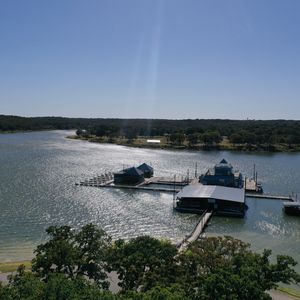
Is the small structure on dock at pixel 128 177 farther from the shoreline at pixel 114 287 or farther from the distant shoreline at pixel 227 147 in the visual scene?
the distant shoreline at pixel 227 147

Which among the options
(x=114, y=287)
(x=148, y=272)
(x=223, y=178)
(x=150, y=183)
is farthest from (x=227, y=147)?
(x=148, y=272)

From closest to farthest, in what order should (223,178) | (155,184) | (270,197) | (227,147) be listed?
(270,197)
(223,178)
(155,184)
(227,147)

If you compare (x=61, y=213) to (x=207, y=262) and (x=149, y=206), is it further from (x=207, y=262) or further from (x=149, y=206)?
(x=207, y=262)

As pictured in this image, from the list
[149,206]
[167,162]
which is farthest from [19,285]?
[167,162]

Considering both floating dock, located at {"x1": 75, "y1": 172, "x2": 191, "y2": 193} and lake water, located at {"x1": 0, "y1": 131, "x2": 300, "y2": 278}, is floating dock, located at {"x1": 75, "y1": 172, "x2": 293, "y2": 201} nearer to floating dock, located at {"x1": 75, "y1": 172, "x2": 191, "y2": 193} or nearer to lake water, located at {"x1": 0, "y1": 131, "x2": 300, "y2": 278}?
floating dock, located at {"x1": 75, "y1": 172, "x2": 191, "y2": 193}

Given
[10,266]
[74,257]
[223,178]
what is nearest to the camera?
[74,257]

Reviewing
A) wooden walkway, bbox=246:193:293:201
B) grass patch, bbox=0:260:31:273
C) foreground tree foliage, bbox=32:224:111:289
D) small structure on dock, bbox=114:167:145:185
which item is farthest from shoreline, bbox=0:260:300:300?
small structure on dock, bbox=114:167:145:185

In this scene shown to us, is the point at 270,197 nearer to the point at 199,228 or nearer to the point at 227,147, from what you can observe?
the point at 199,228
